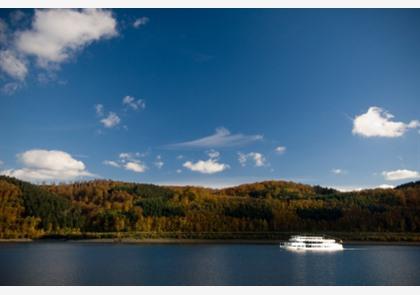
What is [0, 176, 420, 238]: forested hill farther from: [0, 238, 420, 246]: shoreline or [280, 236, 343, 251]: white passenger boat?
[280, 236, 343, 251]: white passenger boat

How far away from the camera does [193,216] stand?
313 ft

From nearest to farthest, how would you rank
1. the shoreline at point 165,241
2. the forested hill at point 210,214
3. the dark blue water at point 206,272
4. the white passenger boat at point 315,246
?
the dark blue water at point 206,272 < the white passenger boat at point 315,246 < the shoreline at point 165,241 < the forested hill at point 210,214

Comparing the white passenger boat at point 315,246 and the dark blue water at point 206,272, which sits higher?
the white passenger boat at point 315,246

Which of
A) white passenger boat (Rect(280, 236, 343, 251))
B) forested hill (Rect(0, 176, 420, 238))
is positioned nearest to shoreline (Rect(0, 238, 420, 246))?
forested hill (Rect(0, 176, 420, 238))

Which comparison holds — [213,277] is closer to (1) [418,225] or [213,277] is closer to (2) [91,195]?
(1) [418,225]

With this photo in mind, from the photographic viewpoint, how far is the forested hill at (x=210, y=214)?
290 feet

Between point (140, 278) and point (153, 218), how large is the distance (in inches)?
2528

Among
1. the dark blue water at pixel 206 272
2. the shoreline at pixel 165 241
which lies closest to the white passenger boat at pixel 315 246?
the shoreline at pixel 165 241

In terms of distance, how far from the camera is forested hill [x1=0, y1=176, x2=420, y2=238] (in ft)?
290

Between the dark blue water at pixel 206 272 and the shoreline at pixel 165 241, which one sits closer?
the dark blue water at pixel 206 272

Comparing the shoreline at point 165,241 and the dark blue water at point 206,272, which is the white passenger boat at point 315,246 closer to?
the shoreline at point 165,241

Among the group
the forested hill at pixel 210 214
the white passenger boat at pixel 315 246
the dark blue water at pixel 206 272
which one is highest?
the forested hill at pixel 210 214
